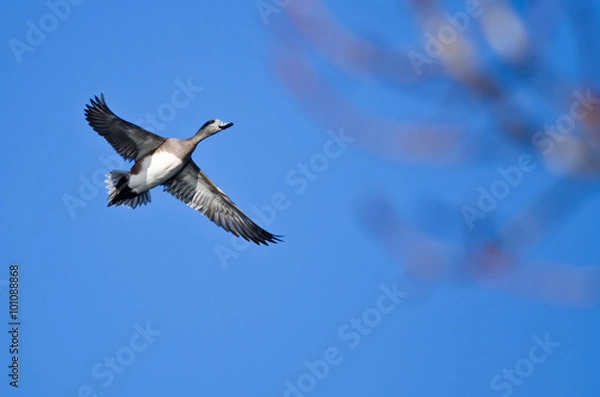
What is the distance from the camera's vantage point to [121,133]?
1255 cm

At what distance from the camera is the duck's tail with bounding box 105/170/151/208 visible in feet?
41.4

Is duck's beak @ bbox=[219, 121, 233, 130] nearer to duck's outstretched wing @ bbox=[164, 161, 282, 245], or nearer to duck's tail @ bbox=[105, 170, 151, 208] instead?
duck's outstretched wing @ bbox=[164, 161, 282, 245]

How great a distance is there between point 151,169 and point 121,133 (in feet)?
2.44

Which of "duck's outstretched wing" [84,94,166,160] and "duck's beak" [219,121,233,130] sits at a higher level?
"duck's beak" [219,121,233,130]

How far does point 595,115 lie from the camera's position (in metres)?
1.49

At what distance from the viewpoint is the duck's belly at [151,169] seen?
12.5 meters

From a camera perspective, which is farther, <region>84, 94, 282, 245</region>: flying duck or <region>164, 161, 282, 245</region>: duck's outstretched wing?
<region>164, 161, 282, 245</region>: duck's outstretched wing

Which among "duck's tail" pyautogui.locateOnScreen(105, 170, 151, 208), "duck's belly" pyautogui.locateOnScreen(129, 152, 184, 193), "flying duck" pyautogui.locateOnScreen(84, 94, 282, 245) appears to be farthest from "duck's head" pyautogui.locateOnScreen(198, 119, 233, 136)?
"duck's tail" pyautogui.locateOnScreen(105, 170, 151, 208)

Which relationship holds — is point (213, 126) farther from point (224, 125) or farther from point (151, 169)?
point (151, 169)

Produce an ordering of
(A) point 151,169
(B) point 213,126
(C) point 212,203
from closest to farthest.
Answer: (A) point 151,169, (B) point 213,126, (C) point 212,203

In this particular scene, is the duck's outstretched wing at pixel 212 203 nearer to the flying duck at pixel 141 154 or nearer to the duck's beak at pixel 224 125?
the flying duck at pixel 141 154

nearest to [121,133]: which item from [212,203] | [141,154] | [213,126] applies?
[141,154]

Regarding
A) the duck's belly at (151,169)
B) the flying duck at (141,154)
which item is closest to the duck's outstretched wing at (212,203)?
the flying duck at (141,154)

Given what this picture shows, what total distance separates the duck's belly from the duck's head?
0.62 metres
